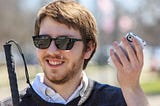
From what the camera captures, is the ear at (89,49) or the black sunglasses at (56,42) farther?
the ear at (89,49)

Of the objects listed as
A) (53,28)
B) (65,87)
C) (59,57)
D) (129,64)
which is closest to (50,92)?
(65,87)

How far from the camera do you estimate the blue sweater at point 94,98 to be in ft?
12.0

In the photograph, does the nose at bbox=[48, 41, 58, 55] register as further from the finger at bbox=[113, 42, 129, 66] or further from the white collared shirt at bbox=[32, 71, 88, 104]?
the finger at bbox=[113, 42, 129, 66]

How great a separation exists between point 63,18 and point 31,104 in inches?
23.0

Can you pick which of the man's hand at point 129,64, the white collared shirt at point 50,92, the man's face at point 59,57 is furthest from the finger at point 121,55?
the white collared shirt at point 50,92

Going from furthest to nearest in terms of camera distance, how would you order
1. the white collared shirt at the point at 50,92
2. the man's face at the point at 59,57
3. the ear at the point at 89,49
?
the ear at the point at 89,49 < the white collared shirt at the point at 50,92 < the man's face at the point at 59,57

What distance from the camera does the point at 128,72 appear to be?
311 centimetres

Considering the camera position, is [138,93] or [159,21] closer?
[138,93]

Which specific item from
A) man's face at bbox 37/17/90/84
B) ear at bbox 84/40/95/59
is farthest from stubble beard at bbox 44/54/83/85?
ear at bbox 84/40/95/59

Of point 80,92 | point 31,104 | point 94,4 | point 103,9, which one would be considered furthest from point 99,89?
point 94,4

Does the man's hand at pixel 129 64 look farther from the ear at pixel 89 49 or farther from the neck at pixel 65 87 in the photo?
the ear at pixel 89 49

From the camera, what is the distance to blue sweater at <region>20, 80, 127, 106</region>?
12.0 feet

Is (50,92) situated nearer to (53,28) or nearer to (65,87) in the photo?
(65,87)

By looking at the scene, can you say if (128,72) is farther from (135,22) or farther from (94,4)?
(135,22)
